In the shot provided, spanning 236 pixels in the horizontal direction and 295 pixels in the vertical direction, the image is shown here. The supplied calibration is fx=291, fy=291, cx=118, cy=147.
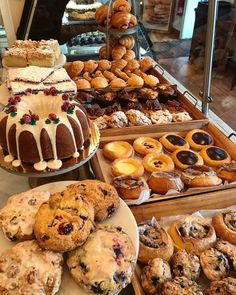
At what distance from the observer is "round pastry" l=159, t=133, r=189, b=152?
115cm

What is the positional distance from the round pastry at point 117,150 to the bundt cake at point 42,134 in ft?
0.64

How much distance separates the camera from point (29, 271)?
52cm

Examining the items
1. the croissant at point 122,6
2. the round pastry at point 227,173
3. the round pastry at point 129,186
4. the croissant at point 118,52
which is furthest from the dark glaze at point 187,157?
the croissant at point 122,6

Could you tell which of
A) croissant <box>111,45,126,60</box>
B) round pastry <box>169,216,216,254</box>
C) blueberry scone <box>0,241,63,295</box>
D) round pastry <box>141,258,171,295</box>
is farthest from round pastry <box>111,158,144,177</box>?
croissant <box>111,45,126,60</box>

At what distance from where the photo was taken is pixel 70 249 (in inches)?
21.5

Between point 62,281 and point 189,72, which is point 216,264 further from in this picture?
point 189,72

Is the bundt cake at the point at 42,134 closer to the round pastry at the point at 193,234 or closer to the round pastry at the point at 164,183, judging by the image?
the round pastry at the point at 164,183

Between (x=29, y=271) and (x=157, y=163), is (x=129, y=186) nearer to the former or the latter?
(x=157, y=163)

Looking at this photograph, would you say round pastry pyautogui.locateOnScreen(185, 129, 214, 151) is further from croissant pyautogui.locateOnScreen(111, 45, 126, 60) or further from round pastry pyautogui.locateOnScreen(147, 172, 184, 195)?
croissant pyautogui.locateOnScreen(111, 45, 126, 60)

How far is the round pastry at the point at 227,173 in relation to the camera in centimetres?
97

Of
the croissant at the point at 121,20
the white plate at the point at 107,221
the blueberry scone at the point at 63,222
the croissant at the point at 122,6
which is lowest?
the white plate at the point at 107,221

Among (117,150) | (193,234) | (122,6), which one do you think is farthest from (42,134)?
(122,6)

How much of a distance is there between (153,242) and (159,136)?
0.57 m

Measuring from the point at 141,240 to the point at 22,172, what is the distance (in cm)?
38
